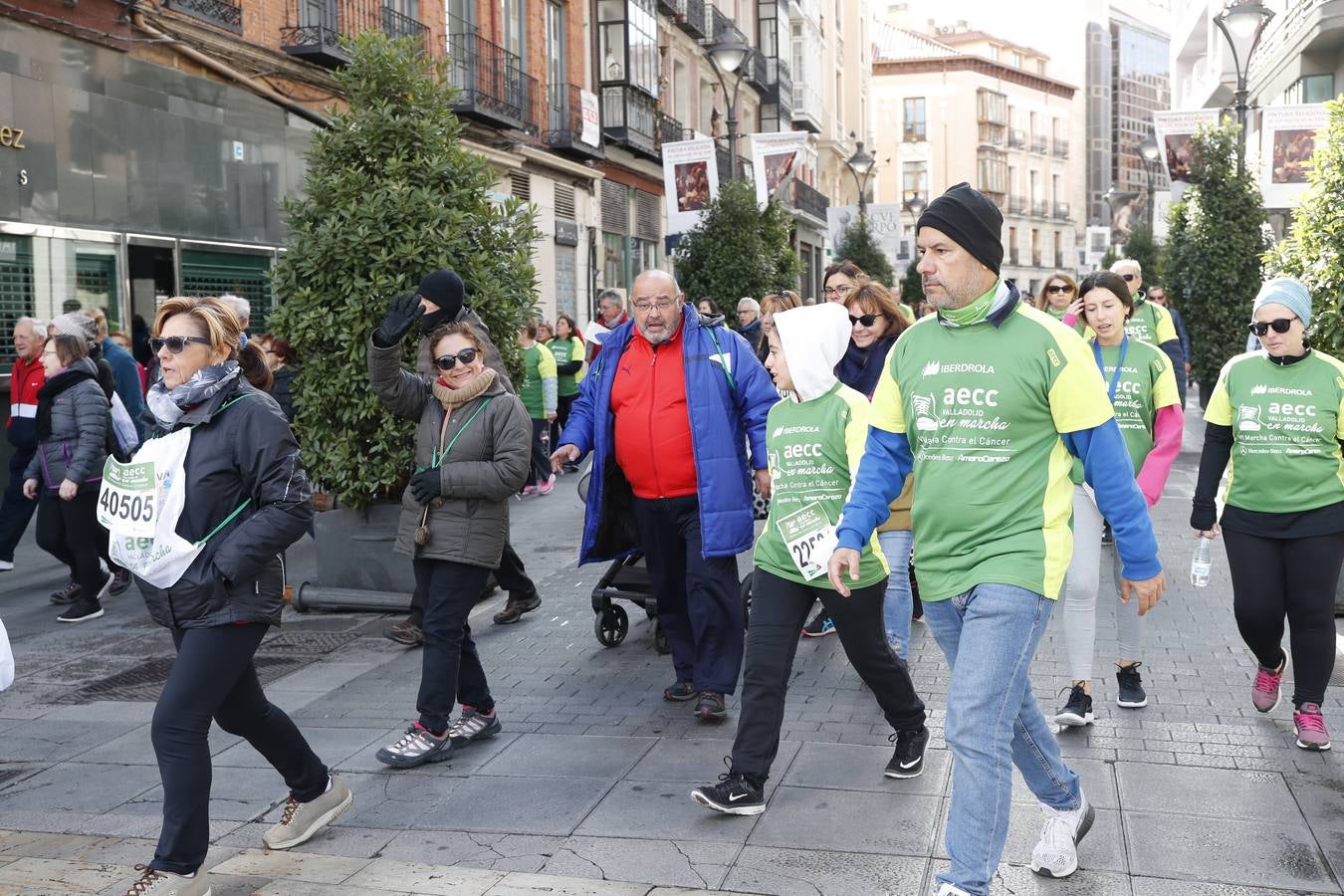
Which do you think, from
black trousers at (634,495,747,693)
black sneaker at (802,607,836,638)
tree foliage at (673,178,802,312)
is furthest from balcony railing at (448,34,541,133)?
black trousers at (634,495,747,693)

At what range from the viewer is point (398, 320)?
18.1 ft

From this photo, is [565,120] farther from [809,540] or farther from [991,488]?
[991,488]

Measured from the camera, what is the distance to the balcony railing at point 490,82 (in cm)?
2167

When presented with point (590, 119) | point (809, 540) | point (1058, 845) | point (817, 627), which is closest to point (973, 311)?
point (809, 540)

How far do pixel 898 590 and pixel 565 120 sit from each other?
68.1ft

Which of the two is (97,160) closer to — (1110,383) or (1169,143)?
(1110,383)

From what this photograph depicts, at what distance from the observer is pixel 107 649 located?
7996 millimetres

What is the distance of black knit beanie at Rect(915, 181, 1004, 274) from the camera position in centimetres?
378

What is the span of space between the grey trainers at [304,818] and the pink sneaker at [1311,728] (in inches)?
140

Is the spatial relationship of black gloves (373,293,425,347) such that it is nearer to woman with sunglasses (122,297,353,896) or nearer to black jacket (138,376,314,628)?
woman with sunglasses (122,297,353,896)

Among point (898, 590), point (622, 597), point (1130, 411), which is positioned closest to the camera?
point (1130, 411)

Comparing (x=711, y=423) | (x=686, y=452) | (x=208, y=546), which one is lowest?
(x=208, y=546)

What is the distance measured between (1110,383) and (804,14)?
149 ft

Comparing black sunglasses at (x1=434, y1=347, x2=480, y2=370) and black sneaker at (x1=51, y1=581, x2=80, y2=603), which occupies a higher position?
black sunglasses at (x1=434, y1=347, x2=480, y2=370)
